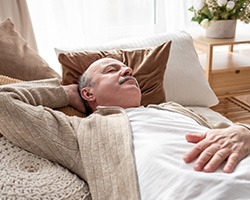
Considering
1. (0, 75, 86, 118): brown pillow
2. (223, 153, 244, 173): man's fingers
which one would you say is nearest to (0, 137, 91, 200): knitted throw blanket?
(0, 75, 86, 118): brown pillow

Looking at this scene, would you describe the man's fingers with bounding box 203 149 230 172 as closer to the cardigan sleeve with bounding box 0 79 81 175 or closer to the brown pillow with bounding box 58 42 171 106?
the cardigan sleeve with bounding box 0 79 81 175

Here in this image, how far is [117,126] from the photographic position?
1.27 metres

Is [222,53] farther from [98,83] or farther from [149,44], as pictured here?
[98,83]

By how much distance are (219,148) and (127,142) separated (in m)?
0.29

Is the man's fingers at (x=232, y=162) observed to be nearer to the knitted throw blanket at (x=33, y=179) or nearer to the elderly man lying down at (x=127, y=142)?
the elderly man lying down at (x=127, y=142)

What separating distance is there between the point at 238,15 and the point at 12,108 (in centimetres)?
186

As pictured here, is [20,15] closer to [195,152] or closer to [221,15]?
[221,15]

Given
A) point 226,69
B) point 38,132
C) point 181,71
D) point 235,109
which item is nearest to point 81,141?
point 38,132

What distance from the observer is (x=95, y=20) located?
2.74m

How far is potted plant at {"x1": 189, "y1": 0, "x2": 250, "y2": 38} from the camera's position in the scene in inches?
98.9

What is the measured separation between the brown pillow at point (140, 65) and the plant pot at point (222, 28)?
0.83 metres

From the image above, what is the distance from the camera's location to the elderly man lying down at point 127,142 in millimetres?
1002

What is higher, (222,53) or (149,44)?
(149,44)

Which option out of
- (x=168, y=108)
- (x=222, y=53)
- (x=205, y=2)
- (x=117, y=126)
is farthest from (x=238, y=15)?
(x=117, y=126)
